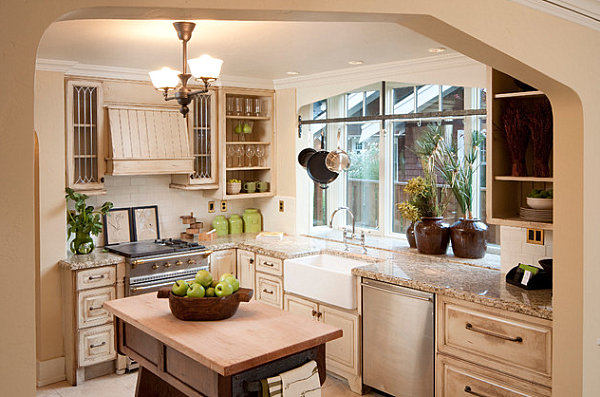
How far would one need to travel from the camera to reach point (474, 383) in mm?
3379

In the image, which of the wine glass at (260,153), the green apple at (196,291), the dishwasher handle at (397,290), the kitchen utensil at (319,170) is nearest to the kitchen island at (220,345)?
the green apple at (196,291)

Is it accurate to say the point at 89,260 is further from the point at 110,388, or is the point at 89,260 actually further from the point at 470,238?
the point at 470,238

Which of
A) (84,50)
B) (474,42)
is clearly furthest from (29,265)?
(84,50)

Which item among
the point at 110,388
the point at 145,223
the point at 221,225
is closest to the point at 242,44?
the point at 145,223

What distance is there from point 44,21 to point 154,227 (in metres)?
4.19

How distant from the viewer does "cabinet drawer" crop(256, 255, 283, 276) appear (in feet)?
15.7

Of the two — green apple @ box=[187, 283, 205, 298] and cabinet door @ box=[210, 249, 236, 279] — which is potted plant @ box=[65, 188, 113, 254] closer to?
cabinet door @ box=[210, 249, 236, 279]

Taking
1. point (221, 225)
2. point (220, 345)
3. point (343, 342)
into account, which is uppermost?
point (221, 225)

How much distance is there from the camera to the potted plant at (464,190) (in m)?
4.15

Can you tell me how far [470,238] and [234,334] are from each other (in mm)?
2098

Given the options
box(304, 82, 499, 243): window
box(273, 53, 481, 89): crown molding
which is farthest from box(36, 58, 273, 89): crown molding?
box(304, 82, 499, 243): window

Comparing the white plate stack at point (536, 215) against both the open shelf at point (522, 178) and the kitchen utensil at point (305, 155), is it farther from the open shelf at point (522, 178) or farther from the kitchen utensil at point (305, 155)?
the kitchen utensil at point (305, 155)

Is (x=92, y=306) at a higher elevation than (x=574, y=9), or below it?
below

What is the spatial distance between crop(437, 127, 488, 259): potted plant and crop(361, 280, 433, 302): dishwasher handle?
2.32 feet
